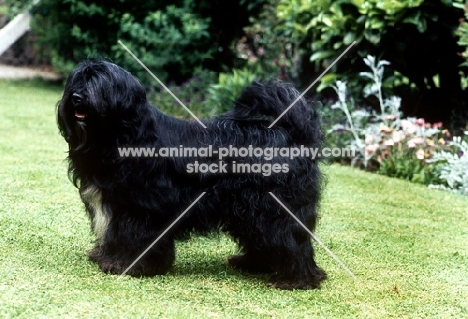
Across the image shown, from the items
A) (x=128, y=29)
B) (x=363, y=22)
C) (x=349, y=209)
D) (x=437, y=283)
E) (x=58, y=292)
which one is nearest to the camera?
(x=58, y=292)

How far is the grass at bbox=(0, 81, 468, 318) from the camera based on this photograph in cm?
372

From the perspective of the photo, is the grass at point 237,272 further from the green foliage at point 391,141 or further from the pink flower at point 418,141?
the pink flower at point 418,141

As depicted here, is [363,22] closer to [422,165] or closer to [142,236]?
[422,165]

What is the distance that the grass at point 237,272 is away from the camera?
12.2ft

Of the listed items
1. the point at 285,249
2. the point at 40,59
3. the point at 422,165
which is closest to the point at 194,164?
the point at 285,249

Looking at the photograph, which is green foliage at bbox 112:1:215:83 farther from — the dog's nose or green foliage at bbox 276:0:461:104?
the dog's nose

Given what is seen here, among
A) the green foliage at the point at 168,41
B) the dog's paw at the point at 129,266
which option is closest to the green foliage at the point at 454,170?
the dog's paw at the point at 129,266

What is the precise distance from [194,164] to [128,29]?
270 inches

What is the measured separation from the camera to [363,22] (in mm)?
7902

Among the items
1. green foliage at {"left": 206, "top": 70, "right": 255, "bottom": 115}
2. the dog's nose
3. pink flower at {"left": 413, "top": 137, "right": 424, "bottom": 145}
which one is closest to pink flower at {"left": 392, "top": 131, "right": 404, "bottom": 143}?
pink flower at {"left": 413, "top": 137, "right": 424, "bottom": 145}

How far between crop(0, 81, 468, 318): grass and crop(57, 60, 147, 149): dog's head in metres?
0.82

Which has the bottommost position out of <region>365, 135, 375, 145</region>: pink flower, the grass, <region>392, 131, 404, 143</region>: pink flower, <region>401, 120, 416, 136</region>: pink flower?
the grass

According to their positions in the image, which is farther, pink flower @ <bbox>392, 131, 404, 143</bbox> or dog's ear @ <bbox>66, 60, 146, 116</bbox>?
pink flower @ <bbox>392, 131, 404, 143</bbox>

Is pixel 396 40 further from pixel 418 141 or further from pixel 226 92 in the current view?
pixel 226 92
